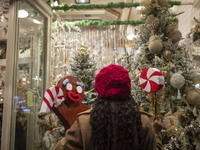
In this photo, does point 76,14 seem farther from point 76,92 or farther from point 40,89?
point 76,92

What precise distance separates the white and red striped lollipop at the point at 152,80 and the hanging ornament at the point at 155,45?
0.94 metres

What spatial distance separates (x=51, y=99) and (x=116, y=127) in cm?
106

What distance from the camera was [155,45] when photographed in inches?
103

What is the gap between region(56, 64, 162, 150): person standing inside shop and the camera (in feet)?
3.93

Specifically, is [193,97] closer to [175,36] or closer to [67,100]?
[175,36]

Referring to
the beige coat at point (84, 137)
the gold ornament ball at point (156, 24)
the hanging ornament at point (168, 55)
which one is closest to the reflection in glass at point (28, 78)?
the beige coat at point (84, 137)

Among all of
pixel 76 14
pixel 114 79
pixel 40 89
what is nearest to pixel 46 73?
pixel 40 89

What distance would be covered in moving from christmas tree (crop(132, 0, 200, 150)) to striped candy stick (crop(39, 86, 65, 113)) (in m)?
1.09

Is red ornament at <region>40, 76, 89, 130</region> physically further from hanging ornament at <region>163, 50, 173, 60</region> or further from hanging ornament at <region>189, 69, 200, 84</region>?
hanging ornament at <region>189, 69, 200, 84</region>

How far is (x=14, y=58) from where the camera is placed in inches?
106

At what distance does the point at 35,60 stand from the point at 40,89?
0.55m

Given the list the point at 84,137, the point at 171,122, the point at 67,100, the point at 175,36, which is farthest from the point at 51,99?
the point at 175,36

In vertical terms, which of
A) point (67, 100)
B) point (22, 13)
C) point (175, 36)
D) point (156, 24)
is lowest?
point (67, 100)

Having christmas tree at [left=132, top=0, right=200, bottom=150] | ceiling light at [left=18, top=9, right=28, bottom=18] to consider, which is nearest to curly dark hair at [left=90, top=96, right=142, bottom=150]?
christmas tree at [left=132, top=0, right=200, bottom=150]
